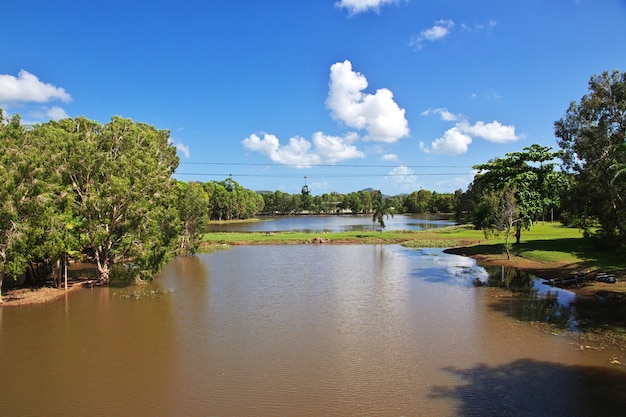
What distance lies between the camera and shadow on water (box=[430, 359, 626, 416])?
38.5 feet

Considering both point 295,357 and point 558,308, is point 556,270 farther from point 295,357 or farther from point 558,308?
point 295,357

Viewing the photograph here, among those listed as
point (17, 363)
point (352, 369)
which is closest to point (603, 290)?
point (352, 369)

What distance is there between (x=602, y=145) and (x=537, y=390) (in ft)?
51.7

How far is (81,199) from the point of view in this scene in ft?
98.3

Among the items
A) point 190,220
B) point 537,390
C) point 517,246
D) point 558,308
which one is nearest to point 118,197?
point 190,220

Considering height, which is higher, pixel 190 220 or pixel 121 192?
pixel 121 192

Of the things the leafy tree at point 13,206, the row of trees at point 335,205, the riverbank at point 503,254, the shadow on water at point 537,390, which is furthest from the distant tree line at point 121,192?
the row of trees at point 335,205

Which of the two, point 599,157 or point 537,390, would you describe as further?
point 599,157

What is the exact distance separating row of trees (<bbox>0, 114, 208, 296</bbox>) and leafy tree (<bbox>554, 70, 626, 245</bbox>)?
91.8 feet

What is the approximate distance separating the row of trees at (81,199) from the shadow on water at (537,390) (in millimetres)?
22988

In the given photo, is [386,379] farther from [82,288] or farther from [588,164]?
[82,288]

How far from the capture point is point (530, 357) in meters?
15.7

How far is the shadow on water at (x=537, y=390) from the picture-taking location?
11.7 metres

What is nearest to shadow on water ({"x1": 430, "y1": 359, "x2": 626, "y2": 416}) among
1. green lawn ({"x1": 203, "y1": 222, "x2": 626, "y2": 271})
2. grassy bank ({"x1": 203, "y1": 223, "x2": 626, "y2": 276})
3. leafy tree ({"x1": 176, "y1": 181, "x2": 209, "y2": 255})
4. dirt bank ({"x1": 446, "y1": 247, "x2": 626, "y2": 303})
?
dirt bank ({"x1": 446, "y1": 247, "x2": 626, "y2": 303})
